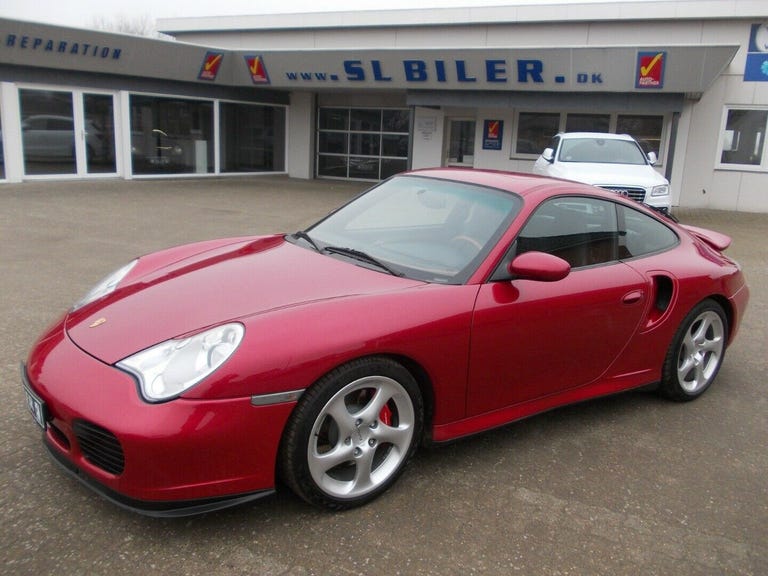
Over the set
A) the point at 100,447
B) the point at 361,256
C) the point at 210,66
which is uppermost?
the point at 210,66

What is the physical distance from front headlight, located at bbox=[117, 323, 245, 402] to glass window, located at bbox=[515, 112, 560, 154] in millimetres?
17415

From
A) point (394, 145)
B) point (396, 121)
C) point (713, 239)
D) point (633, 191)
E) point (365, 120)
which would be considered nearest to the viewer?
point (713, 239)

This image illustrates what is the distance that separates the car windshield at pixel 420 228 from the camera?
3.28m

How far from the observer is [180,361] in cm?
247

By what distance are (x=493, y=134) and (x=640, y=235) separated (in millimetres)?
15889

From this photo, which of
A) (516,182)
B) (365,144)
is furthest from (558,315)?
(365,144)

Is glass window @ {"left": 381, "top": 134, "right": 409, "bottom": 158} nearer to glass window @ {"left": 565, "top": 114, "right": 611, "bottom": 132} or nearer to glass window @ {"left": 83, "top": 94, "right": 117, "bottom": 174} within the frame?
glass window @ {"left": 565, "top": 114, "right": 611, "bottom": 132}

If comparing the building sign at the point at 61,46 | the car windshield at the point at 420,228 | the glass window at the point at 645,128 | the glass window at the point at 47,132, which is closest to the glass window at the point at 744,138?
the glass window at the point at 645,128

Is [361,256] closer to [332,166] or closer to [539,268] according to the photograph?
[539,268]

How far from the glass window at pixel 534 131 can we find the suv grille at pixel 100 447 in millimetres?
17719

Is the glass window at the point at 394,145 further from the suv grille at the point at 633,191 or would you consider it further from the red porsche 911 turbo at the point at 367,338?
the red porsche 911 turbo at the point at 367,338

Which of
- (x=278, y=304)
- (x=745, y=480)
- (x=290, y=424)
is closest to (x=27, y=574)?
(x=290, y=424)

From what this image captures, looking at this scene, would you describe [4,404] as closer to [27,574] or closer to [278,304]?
[27,574]

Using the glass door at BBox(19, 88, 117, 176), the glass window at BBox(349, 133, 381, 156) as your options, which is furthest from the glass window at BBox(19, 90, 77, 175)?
the glass window at BBox(349, 133, 381, 156)
